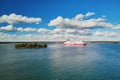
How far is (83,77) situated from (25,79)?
29.7 feet

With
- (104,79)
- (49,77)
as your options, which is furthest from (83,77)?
(49,77)

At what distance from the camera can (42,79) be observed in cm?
2366

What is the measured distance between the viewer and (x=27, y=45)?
343ft

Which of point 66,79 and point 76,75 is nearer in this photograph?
point 66,79

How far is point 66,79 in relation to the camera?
23.5 metres

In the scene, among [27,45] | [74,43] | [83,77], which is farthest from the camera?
[74,43]

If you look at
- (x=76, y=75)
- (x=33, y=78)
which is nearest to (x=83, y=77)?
(x=76, y=75)

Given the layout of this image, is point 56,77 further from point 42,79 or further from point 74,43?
point 74,43

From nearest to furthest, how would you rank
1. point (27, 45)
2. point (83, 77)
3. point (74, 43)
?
1. point (83, 77)
2. point (27, 45)
3. point (74, 43)

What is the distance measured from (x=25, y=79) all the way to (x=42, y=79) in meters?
2.55

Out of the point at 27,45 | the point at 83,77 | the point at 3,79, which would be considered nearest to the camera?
the point at 3,79

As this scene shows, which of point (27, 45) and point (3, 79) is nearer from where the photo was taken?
point (3, 79)

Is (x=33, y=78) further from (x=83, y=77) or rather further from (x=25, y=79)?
(x=83, y=77)

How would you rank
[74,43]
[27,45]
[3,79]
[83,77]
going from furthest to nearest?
[74,43], [27,45], [83,77], [3,79]
